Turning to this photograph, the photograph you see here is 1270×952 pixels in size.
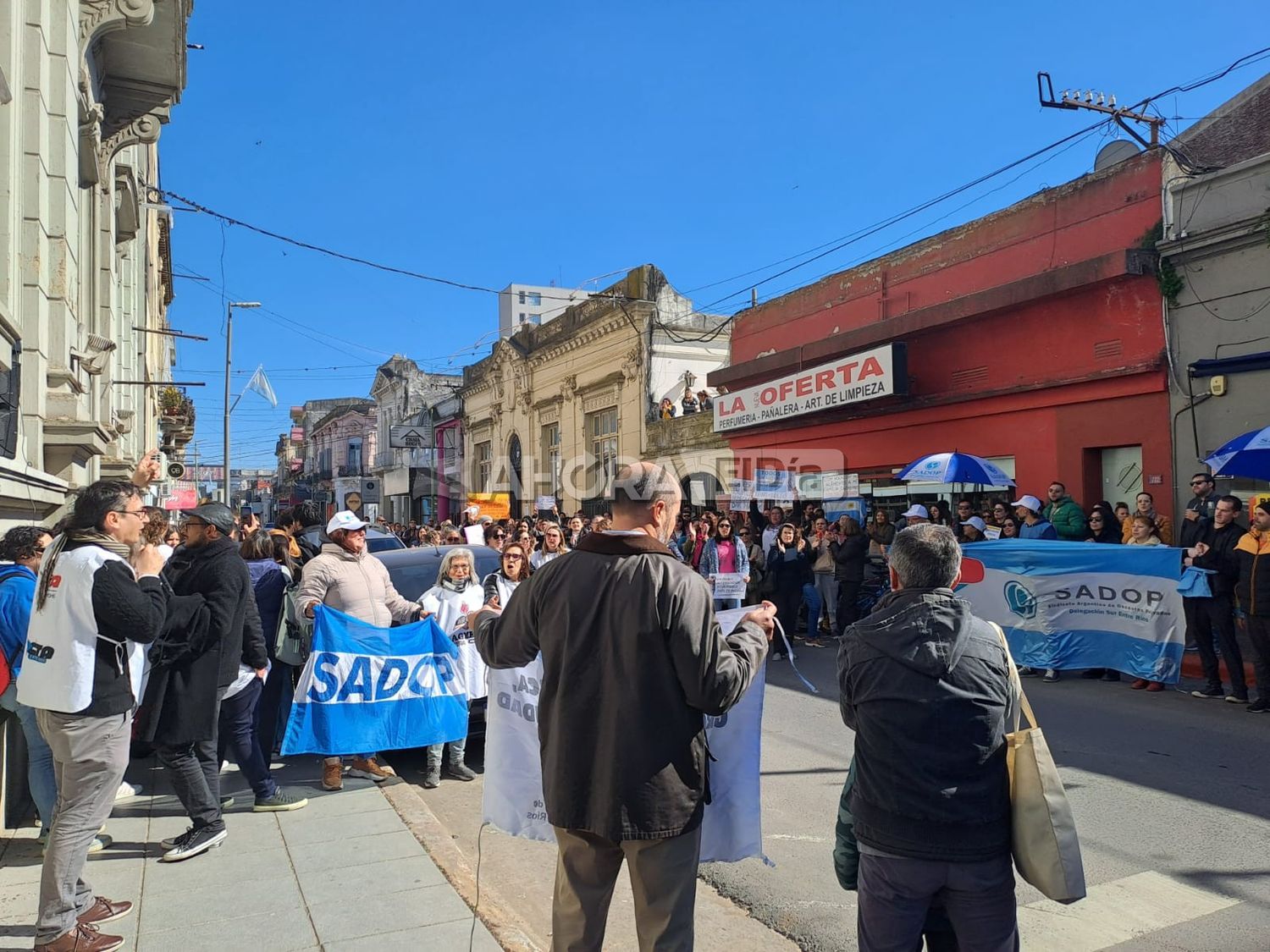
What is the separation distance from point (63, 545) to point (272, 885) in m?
1.93

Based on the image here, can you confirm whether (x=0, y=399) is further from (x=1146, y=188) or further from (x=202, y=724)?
(x=1146, y=188)

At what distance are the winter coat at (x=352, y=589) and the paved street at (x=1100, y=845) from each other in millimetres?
1250

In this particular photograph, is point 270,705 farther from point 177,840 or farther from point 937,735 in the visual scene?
point 937,735

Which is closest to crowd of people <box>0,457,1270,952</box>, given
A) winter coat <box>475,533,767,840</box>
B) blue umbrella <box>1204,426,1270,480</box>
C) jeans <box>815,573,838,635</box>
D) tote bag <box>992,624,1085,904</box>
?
winter coat <box>475,533,767,840</box>

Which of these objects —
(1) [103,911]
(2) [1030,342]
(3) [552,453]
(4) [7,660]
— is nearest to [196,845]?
(1) [103,911]

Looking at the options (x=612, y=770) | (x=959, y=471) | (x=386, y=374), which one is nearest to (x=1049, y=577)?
(x=959, y=471)

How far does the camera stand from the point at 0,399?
6.96 meters

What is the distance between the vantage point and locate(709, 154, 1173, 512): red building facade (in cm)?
1327

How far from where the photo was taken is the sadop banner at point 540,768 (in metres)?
3.35

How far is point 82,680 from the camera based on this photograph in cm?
379

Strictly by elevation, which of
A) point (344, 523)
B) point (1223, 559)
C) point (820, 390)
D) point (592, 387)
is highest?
point (592, 387)

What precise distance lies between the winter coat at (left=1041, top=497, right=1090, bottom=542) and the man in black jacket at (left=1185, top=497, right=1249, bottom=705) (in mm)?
2884

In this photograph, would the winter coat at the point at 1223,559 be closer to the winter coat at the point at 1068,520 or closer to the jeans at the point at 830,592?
the winter coat at the point at 1068,520

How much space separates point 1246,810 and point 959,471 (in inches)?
337
